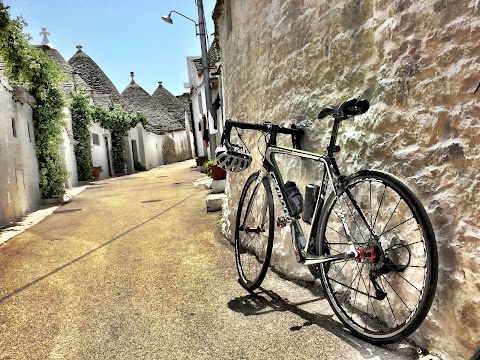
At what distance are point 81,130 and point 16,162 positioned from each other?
9815 millimetres

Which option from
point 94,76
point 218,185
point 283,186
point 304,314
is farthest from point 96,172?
point 304,314

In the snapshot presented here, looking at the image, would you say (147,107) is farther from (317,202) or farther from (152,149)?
(317,202)

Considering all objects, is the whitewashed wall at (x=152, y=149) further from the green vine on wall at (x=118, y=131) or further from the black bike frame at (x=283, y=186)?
the black bike frame at (x=283, y=186)

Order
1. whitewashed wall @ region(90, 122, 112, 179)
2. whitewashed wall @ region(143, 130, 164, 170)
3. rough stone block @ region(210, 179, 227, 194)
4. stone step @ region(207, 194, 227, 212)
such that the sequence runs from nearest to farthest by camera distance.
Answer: stone step @ region(207, 194, 227, 212)
rough stone block @ region(210, 179, 227, 194)
whitewashed wall @ region(90, 122, 112, 179)
whitewashed wall @ region(143, 130, 164, 170)

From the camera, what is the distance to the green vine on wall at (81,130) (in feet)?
56.1

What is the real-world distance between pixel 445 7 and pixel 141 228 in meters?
5.26

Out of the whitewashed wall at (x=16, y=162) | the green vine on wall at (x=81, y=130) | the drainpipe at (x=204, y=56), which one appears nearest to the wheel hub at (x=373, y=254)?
the whitewashed wall at (x=16, y=162)

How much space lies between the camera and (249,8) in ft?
12.2

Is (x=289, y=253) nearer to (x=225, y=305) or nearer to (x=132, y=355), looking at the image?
(x=225, y=305)

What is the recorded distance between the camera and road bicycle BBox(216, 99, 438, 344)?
183cm

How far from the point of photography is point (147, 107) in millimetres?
35406

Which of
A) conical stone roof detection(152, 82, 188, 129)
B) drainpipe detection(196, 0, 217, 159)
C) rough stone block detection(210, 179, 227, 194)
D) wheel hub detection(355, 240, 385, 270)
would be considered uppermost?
conical stone roof detection(152, 82, 188, 129)

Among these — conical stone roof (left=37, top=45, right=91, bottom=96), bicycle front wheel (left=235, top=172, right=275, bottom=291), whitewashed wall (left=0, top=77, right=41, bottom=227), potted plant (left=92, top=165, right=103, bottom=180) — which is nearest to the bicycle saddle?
bicycle front wheel (left=235, top=172, right=275, bottom=291)

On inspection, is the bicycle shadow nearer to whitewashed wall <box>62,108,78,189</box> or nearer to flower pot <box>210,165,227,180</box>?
flower pot <box>210,165,227,180</box>
